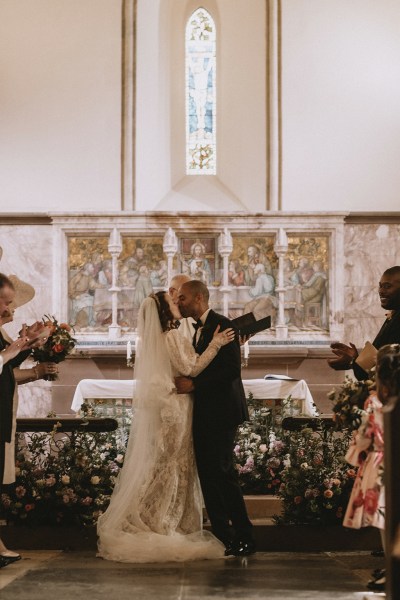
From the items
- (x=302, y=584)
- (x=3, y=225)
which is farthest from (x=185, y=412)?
(x=3, y=225)

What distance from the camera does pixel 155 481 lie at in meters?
6.16

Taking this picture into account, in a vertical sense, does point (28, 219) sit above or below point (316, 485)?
above

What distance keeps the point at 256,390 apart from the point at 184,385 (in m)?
2.90

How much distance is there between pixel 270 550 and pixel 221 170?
6.57m

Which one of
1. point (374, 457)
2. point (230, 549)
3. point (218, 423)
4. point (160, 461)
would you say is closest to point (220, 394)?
point (218, 423)

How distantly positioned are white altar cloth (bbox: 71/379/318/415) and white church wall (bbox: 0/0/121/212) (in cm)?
302

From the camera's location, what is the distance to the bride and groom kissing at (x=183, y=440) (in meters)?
6.05

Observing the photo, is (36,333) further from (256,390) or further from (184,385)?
(256,390)

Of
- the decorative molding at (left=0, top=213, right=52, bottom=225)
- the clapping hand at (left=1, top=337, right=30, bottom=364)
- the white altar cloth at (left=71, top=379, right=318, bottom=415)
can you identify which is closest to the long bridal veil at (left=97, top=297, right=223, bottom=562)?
the clapping hand at (left=1, top=337, right=30, bottom=364)

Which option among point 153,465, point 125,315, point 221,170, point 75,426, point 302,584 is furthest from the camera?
point 221,170

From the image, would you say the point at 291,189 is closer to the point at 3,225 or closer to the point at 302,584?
the point at 3,225

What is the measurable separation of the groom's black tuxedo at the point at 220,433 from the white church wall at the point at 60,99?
18.6ft

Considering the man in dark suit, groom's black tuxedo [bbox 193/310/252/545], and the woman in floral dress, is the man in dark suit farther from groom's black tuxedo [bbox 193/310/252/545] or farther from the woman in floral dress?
the woman in floral dress

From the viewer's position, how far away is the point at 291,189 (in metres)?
11.7
